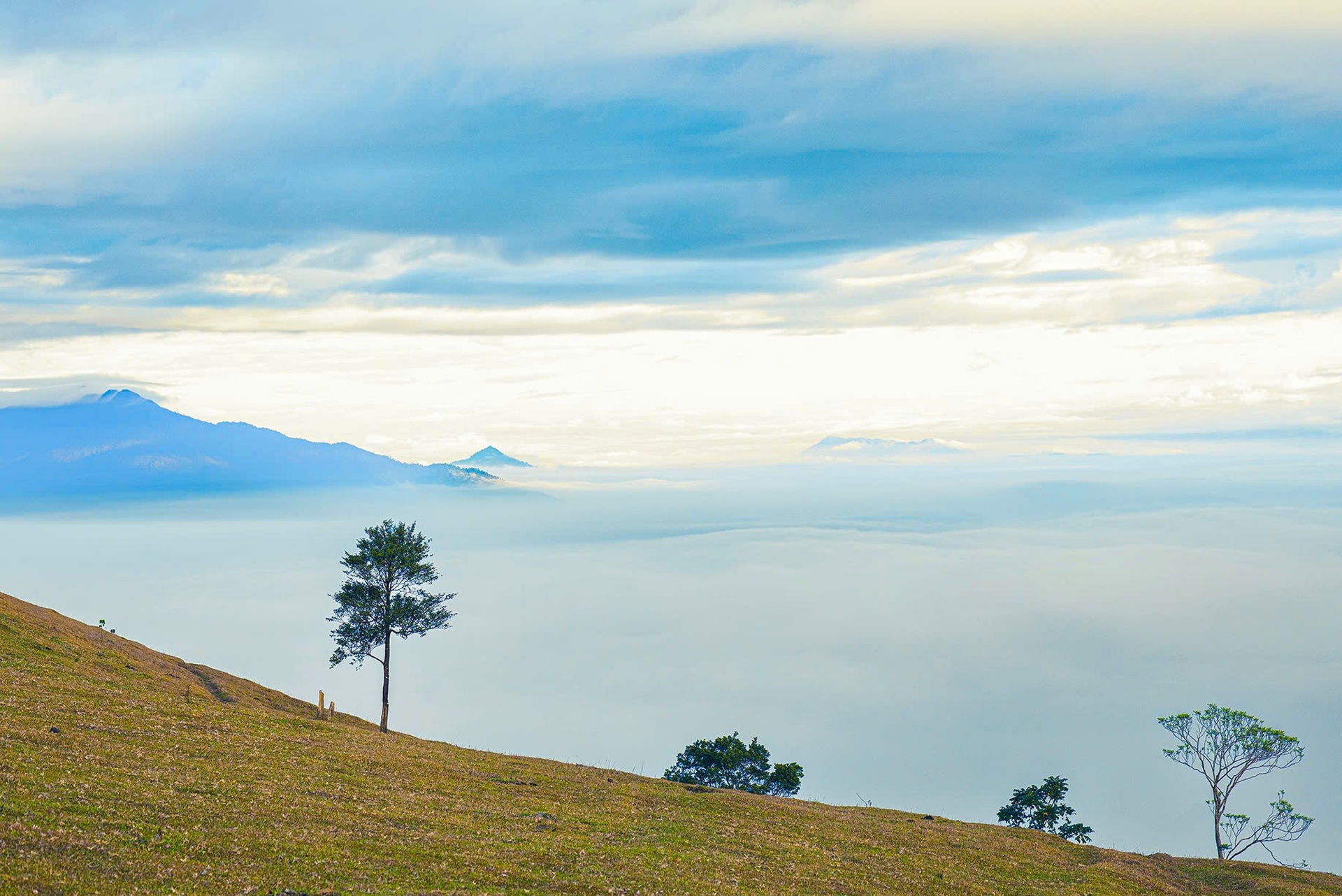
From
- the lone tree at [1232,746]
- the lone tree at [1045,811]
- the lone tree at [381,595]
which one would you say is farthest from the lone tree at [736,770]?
the lone tree at [381,595]

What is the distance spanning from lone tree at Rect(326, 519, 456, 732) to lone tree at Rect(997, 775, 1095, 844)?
62824 mm

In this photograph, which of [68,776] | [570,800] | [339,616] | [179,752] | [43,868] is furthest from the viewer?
[339,616]

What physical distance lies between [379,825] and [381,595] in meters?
44.4

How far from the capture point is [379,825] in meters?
35.4

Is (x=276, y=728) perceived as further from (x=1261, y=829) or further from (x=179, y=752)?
(x=1261, y=829)

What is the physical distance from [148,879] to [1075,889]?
41.2m

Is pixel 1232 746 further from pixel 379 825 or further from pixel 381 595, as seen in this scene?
pixel 379 825

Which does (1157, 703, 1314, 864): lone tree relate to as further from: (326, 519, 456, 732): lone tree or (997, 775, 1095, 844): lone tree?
(326, 519, 456, 732): lone tree

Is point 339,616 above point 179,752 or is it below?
above

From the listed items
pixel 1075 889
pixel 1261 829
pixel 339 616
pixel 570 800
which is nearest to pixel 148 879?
pixel 570 800

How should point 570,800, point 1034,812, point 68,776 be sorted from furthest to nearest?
point 1034,812 → point 570,800 → point 68,776

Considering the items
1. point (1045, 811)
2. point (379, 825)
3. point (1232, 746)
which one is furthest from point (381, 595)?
point (1232, 746)

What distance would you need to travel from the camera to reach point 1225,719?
8238 cm

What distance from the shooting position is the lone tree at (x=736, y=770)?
105 metres
